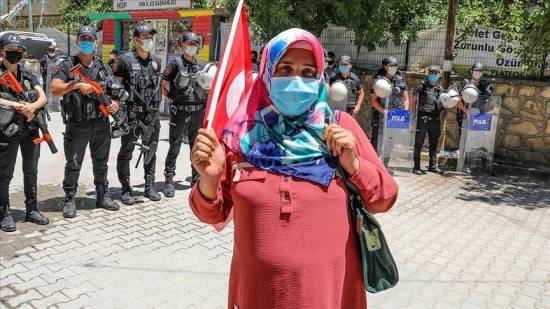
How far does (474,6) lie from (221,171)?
393 inches

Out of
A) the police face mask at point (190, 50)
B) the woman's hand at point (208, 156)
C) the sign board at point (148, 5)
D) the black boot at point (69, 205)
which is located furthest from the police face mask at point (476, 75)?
the sign board at point (148, 5)

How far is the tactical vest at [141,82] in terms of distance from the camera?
6086 mm

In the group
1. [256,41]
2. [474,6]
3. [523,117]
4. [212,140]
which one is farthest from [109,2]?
[212,140]

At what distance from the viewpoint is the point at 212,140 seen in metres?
1.89

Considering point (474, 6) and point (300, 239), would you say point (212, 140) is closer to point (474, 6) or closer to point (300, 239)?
point (300, 239)

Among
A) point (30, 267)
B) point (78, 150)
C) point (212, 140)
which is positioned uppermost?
point (212, 140)

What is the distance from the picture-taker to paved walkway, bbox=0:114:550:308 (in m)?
4.05

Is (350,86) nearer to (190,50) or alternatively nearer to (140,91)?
(190,50)

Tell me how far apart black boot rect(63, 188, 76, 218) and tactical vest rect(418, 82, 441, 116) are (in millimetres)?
5858

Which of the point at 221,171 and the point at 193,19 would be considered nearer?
the point at 221,171

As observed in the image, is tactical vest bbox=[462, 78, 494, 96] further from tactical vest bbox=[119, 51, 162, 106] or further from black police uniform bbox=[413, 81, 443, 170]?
tactical vest bbox=[119, 51, 162, 106]

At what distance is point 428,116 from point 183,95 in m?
4.45

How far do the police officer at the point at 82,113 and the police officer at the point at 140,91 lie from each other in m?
0.36

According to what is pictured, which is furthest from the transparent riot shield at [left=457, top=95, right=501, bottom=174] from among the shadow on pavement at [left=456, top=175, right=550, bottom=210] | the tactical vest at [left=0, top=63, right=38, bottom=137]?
the tactical vest at [left=0, top=63, right=38, bottom=137]
